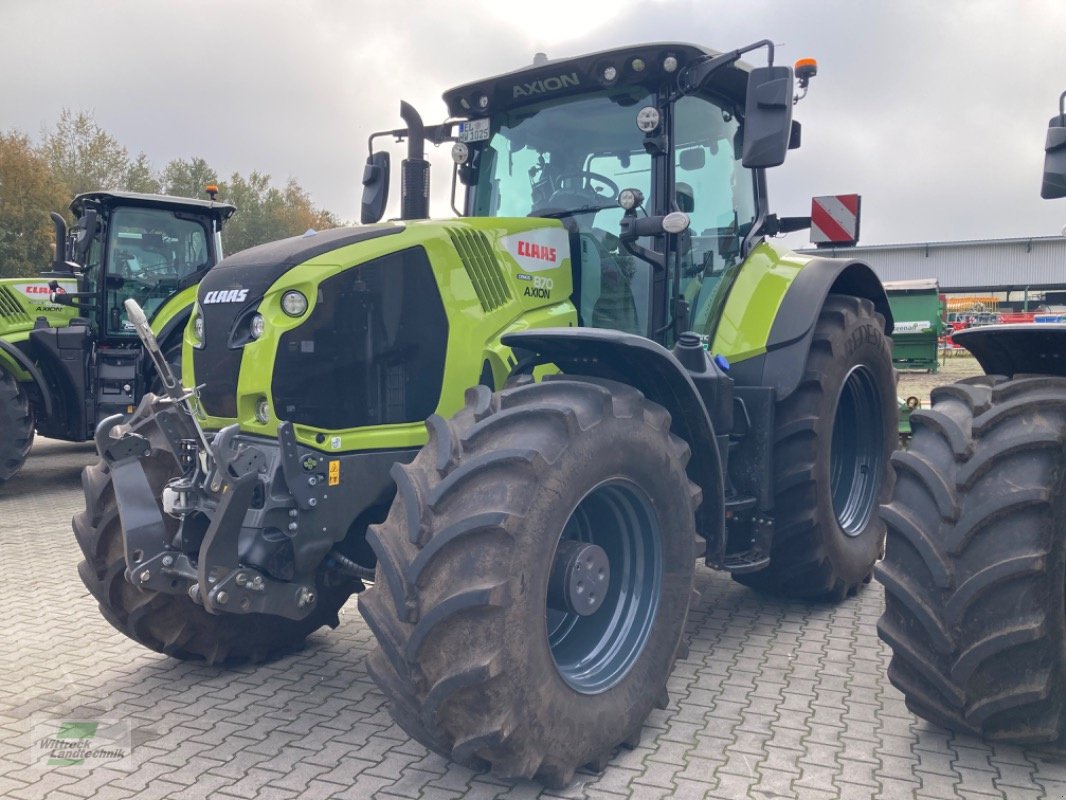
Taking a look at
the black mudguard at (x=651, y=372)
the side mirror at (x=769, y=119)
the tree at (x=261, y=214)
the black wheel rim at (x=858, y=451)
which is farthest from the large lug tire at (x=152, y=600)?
the tree at (x=261, y=214)

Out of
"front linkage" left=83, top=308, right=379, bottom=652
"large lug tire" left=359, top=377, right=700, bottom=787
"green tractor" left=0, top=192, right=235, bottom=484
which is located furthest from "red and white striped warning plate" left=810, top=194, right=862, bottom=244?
"green tractor" left=0, top=192, right=235, bottom=484

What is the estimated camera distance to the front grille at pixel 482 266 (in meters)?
3.85

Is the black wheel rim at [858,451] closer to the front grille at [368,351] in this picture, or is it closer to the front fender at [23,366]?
the front grille at [368,351]

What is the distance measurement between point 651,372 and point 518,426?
0.82 metres

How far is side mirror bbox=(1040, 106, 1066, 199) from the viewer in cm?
387

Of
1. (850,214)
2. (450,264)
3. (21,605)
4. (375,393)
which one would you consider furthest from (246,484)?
(850,214)

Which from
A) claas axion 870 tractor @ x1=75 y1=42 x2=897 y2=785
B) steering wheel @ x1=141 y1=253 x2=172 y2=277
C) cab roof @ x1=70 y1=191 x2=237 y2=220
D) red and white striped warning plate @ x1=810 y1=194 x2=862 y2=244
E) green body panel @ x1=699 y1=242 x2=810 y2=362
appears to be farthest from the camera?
steering wheel @ x1=141 y1=253 x2=172 y2=277

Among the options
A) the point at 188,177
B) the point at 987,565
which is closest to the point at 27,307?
the point at 987,565

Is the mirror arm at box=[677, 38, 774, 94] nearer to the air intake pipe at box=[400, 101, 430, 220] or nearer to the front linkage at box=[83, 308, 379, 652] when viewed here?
the air intake pipe at box=[400, 101, 430, 220]

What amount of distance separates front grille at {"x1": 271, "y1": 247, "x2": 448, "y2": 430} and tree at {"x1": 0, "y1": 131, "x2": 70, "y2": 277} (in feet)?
94.5

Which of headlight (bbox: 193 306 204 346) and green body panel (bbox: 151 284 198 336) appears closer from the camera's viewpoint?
headlight (bbox: 193 306 204 346)

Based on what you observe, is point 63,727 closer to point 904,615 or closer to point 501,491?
point 501,491

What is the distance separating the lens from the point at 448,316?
374 centimetres

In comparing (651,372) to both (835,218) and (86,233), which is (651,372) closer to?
(835,218)
